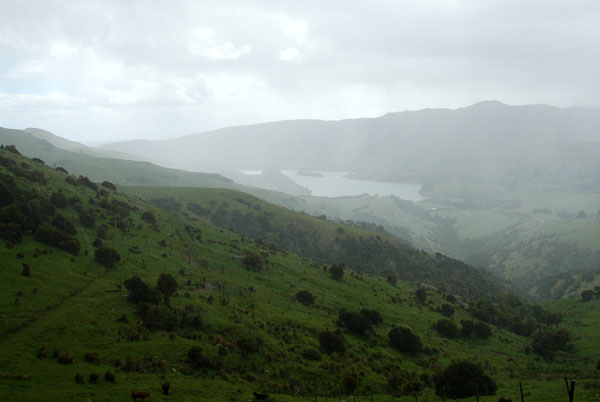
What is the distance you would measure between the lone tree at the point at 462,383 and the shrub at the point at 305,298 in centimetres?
2626

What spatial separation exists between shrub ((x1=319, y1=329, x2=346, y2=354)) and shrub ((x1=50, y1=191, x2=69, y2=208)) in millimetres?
49706

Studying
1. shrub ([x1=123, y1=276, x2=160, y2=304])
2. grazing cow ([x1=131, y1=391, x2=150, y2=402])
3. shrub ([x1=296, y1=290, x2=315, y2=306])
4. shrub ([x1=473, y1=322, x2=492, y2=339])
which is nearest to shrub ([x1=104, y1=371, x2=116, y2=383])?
grazing cow ([x1=131, y1=391, x2=150, y2=402])

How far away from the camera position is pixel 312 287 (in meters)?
70.0

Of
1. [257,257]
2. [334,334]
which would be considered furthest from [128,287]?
[257,257]

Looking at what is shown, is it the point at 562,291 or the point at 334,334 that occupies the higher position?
the point at 334,334

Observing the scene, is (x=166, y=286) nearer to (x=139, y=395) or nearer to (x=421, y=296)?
(x=139, y=395)

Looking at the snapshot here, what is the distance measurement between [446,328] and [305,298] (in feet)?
79.4

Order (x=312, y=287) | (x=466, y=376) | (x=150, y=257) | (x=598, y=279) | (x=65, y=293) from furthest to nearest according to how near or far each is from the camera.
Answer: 1. (x=598, y=279)
2. (x=312, y=287)
3. (x=150, y=257)
4. (x=65, y=293)
5. (x=466, y=376)

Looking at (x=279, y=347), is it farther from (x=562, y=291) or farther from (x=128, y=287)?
(x=562, y=291)

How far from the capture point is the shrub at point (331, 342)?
4341cm

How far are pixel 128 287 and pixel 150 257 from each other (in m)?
16.7

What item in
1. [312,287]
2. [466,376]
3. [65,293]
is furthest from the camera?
[312,287]

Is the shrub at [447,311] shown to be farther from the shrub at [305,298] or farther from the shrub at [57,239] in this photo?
the shrub at [57,239]

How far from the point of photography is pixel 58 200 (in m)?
64.1
